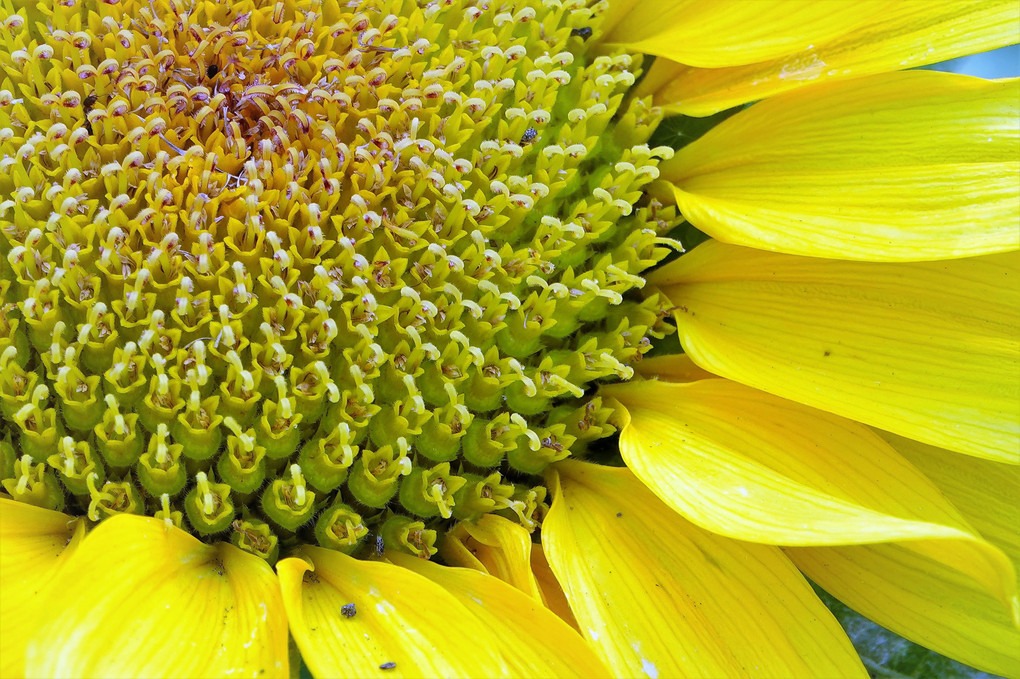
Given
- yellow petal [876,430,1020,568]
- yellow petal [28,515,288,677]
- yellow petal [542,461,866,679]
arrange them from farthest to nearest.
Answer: yellow petal [876,430,1020,568]
yellow petal [542,461,866,679]
yellow petal [28,515,288,677]

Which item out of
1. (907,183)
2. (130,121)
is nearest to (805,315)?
(907,183)

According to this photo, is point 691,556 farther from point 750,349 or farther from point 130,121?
point 130,121

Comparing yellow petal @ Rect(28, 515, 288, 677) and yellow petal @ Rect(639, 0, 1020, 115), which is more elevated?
yellow petal @ Rect(639, 0, 1020, 115)

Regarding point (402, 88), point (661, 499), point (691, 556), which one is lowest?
point (691, 556)

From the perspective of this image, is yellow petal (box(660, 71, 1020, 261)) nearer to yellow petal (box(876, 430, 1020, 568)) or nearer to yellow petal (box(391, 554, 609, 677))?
yellow petal (box(876, 430, 1020, 568))

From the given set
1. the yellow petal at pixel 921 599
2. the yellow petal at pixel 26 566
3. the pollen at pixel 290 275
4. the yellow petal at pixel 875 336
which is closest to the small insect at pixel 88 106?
the pollen at pixel 290 275

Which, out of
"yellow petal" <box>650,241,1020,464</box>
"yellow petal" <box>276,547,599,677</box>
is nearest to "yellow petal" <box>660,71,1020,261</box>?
"yellow petal" <box>650,241,1020,464</box>

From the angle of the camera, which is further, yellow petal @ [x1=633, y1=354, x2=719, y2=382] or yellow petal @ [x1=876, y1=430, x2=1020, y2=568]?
yellow petal @ [x1=633, y1=354, x2=719, y2=382]
